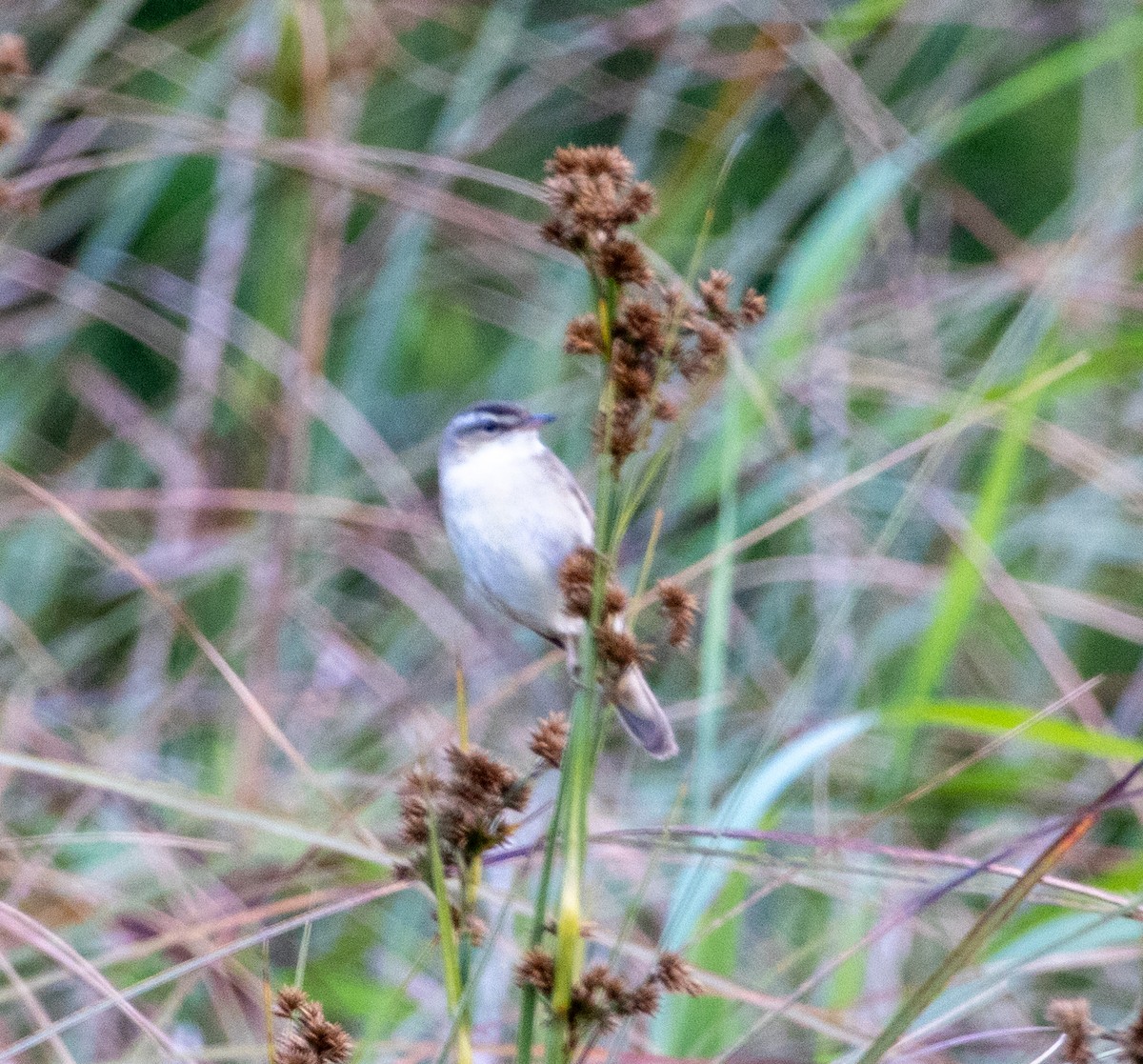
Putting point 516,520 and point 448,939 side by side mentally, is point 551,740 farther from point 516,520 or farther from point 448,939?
point 516,520

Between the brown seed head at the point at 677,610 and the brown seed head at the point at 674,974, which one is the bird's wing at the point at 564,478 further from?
the brown seed head at the point at 674,974

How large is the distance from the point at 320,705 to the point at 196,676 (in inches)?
10.9

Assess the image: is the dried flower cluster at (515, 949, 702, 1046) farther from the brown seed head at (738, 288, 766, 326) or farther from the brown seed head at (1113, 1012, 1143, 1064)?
the brown seed head at (738, 288, 766, 326)

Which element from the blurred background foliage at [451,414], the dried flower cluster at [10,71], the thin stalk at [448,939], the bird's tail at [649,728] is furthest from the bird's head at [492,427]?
the thin stalk at [448,939]

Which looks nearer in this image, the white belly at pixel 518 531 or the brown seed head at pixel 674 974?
the brown seed head at pixel 674 974

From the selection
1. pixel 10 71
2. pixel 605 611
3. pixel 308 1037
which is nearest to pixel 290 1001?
pixel 308 1037

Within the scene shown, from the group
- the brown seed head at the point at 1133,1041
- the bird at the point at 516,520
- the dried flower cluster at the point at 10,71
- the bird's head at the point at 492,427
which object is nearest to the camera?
the brown seed head at the point at 1133,1041

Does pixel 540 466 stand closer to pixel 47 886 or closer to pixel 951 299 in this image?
pixel 47 886

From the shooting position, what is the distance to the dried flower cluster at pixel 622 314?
0.96 metres

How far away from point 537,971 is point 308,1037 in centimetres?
14

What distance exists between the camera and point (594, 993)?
909 millimetres

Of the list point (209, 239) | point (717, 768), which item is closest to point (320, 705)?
point (717, 768)

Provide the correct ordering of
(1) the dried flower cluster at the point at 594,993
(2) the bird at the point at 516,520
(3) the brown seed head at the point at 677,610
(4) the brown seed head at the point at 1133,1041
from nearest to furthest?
1. (4) the brown seed head at the point at 1133,1041
2. (1) the dried flower cluster at the point at 594,993
3. (3) the brown seed head at the point at 677,610
4. (2) the bird at the point at 516,520

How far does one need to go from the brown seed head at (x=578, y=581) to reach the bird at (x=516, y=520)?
1134 millimetres
